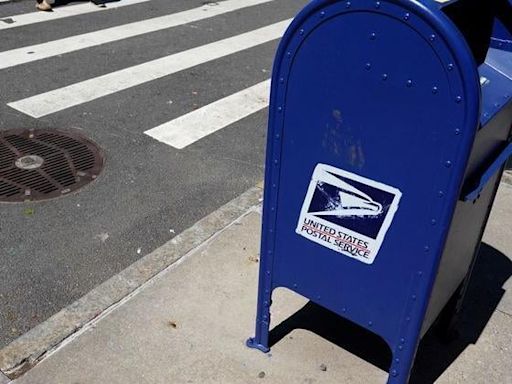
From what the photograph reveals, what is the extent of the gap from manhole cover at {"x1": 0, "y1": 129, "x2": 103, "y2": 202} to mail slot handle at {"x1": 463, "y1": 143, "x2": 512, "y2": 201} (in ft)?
10.6

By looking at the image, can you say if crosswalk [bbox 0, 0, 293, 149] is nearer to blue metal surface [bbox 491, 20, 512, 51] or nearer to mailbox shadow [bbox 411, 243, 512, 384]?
mailbox shadow [bbox 411, 243, 512, 384]

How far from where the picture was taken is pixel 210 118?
19.3ft

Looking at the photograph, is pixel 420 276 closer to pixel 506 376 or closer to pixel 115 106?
pixel 506 376

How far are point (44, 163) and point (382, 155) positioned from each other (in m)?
3.47

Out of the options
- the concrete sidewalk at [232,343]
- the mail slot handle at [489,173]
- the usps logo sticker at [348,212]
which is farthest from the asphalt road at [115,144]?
the mail slot handle at [489,173]

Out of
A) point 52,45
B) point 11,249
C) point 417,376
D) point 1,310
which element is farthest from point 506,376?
point 52,45

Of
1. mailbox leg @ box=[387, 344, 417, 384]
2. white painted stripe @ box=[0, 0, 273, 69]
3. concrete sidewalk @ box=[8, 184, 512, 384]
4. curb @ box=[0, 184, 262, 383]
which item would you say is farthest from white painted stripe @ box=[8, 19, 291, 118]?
A: mailbox leg @ box=[387, 344, 417, 384]

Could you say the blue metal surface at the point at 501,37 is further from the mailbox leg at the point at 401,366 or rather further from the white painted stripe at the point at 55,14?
the white painted stripe at the point at 55,14

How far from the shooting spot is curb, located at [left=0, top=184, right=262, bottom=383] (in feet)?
9.69

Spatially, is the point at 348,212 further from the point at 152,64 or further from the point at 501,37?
the point at 152,64

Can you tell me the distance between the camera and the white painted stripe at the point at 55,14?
804 cm

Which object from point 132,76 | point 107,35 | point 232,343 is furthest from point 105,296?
point 107,35

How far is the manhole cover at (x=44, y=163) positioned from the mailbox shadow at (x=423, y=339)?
2.23m

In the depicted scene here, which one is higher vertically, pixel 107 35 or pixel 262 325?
pixel 262 325
